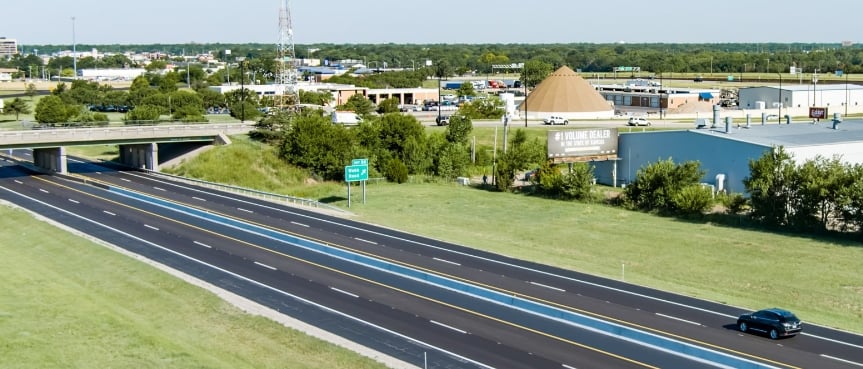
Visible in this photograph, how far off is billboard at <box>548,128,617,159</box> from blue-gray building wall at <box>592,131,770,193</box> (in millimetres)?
2167

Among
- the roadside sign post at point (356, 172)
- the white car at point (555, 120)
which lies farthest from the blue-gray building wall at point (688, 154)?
the white car at point (555, 120)

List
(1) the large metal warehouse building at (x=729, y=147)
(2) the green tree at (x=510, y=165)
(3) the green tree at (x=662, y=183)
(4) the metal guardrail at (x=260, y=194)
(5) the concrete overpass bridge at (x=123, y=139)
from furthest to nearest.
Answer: (5) the concrete overpass bridge at (x=123, y=139) < (2) the green tree at (x=510, y=165) < (1) the large metal warehouse building at (x=729, y=147) < (4) the metal guardrail at (x=260, y=194) < (3) the green tree at (x=662, y=183)

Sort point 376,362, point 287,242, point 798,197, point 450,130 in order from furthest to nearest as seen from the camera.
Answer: point 450,130, point 798,197, point 287,242, point 376,362

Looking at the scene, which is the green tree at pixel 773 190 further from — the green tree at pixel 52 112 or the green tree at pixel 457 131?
the green tree at pixel 52 112

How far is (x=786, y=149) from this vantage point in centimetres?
7294

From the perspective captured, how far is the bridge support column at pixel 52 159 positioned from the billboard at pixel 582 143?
45.6 m

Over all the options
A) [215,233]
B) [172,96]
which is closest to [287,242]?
[215,233]

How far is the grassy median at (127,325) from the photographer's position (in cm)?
3375

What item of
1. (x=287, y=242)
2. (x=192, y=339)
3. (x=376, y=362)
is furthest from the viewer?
(x=287, y=242)

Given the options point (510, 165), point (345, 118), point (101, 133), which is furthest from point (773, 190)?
point (345, 118)

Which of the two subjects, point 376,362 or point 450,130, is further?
point 450,130

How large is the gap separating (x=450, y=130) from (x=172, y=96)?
236 feet

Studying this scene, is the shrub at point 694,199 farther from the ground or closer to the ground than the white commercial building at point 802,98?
closer to the ground

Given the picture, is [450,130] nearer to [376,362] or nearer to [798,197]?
[798,197]
